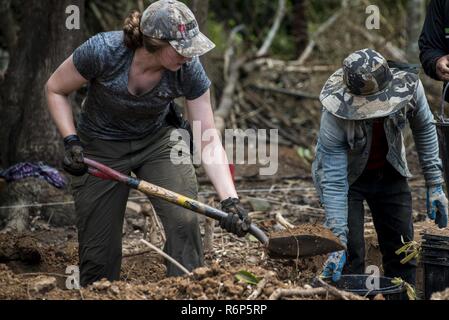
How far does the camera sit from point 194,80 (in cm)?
Answer: 518

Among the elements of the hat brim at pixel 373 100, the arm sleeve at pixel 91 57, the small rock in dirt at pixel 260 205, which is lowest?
the small rock in dirt at pixel 260 205

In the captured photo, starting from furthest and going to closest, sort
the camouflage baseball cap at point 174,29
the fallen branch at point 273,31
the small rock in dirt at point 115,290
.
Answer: the fallen branch at point 273,31, the camouflage baseball cap at point 174,29, the small rock in dirt at point 115,290

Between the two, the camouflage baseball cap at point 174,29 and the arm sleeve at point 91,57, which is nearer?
the camouflage baseball cap at point 174,29

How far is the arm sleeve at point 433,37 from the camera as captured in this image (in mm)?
6527

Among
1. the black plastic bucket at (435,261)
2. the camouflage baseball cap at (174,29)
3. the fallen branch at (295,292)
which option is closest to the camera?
the fallen branch at (295,292)

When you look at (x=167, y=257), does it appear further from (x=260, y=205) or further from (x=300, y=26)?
(x=300, y=26)

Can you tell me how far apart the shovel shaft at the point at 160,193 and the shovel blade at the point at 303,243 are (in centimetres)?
9

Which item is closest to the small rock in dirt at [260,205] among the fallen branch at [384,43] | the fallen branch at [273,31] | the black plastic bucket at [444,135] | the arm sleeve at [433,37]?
the arm sleeve at [433,37]

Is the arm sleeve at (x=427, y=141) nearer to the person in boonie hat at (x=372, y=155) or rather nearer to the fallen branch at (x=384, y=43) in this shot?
the person in boonie hat at (x=372, y=155)

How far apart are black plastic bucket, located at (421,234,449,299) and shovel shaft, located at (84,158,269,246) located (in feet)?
3.74

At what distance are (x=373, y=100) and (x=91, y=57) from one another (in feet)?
5.51

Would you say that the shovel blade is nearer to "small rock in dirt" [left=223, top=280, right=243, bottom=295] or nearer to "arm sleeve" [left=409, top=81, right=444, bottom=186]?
"small rock in dirt" [left=223, top=280, right=243, bottom=295]
